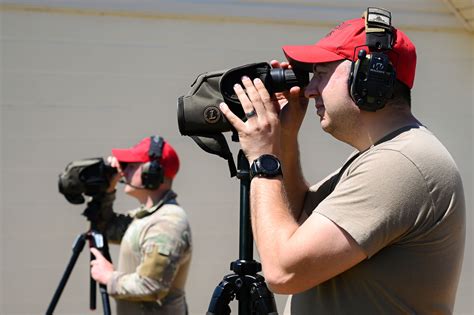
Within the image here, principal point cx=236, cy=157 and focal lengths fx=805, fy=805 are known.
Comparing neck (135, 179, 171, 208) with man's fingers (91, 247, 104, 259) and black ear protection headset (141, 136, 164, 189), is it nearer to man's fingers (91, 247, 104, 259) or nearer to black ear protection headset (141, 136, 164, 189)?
black ear protection headset (141, 136, 164, 189)

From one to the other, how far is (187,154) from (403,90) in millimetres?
3397

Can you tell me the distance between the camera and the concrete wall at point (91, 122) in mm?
5066

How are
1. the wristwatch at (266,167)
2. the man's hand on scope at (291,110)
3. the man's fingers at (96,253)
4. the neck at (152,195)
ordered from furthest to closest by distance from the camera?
the neck at (152,195)
the man's fingers at (96,253)
the man's hand on scope at (291,110)
the wristwatch at (266,167)

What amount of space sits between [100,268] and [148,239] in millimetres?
312

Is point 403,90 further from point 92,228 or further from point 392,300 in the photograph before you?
point 92,228

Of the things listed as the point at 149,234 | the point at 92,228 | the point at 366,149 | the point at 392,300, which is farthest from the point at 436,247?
the point at 92,228

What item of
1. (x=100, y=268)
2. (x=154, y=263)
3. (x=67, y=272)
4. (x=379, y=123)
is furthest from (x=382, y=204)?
(x=67, y=272)

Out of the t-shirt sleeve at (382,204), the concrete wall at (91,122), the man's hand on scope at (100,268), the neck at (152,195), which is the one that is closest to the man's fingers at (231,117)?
the t-shirt sleeve at (382,204)

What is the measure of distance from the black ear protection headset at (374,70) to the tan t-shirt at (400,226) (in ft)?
0.35

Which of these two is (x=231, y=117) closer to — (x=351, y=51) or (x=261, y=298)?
(x=351, y=51)

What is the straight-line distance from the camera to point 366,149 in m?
1.97

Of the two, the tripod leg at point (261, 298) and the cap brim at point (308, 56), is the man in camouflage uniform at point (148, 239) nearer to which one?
the tripod leg at point (261, 298)

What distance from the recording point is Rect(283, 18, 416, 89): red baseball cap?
1.94 metres

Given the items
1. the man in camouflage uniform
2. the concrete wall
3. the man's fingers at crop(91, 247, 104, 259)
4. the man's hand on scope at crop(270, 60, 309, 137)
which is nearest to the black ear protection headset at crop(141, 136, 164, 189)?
the man in camouflage uniform
